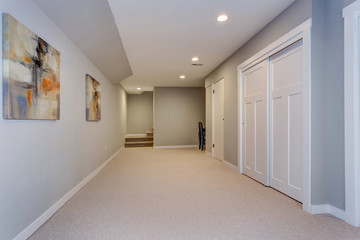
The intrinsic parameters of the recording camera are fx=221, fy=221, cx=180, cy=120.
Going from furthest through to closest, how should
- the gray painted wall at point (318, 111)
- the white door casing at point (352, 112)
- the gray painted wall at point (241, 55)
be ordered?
the gray painted wall at point (241, 55) < the gray painted wall at point (318, 111) < the white door casing at point (352, 112)

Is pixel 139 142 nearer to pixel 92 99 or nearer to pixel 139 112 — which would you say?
pixel 139 112

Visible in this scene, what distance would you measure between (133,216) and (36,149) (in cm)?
113

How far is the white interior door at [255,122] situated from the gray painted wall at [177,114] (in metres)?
4.59

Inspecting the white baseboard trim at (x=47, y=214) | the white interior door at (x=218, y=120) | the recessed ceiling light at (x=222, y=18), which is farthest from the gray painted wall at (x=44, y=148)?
the white interior door at (x=218, y=120)

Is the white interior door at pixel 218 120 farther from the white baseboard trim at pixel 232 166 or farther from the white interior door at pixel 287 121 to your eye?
the white interior door at pixel 287 121

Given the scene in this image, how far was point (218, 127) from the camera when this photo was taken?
5.68 metres

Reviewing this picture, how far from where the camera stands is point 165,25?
3.16 metres

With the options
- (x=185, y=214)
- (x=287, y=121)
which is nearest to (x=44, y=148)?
(x=185, y=214)

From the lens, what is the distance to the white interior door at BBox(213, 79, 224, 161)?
536cm

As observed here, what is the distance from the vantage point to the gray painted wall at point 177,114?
8.37m

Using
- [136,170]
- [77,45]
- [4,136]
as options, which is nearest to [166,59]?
[77,45]

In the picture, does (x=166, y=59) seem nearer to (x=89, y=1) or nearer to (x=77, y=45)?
(x=77, y=45)

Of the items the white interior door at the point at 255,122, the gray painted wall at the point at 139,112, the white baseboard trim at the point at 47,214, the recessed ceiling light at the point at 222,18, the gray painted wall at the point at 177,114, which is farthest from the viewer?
the gray painted wall at the point at 139,112

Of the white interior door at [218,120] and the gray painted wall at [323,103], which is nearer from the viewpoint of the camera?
the gray painted wall at [323,103]
